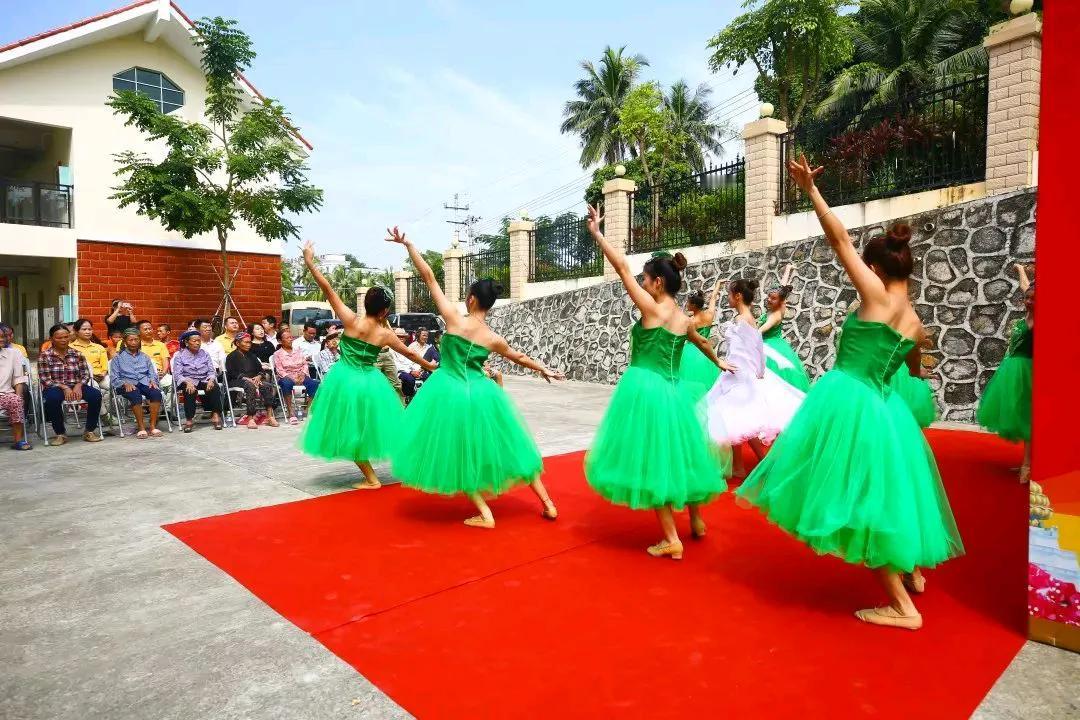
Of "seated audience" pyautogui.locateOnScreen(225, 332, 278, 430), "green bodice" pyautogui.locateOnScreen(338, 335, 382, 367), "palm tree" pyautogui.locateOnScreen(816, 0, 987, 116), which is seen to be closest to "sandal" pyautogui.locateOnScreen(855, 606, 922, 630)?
"green bodice" pyautogui.locateOnScreen(338, 335, 382, 367)

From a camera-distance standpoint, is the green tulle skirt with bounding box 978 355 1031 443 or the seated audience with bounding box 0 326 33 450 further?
the seated audience with bounding box 0 326 33 450

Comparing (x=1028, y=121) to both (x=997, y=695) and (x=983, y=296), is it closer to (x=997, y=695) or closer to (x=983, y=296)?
(x=983, y=296)

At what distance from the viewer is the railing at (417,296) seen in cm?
2458

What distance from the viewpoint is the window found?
16.7m

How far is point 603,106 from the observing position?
1409 inches

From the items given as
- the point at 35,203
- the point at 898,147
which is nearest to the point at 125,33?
the point at 35,203

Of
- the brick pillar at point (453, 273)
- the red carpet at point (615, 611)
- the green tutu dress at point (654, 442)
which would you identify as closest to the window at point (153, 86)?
the brick pillar at point (453, 273)

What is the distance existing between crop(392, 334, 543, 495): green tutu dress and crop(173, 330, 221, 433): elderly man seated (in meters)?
5.58

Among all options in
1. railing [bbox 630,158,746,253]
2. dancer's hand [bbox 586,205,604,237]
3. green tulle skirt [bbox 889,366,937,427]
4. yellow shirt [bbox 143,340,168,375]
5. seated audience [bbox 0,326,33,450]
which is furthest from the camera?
railing [bbox 630,158,746,253]

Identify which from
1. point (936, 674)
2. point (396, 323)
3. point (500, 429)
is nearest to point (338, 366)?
point (500, 429)

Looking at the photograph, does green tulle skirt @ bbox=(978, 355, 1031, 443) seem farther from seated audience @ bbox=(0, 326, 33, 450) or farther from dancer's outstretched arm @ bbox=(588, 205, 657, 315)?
seated audience @ bbox=(0, 326, 33, 450)

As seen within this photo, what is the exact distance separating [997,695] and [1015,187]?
8.90 m

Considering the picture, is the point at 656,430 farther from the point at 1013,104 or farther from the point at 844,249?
the point at 1013,104

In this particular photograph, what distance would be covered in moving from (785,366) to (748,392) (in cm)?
83
